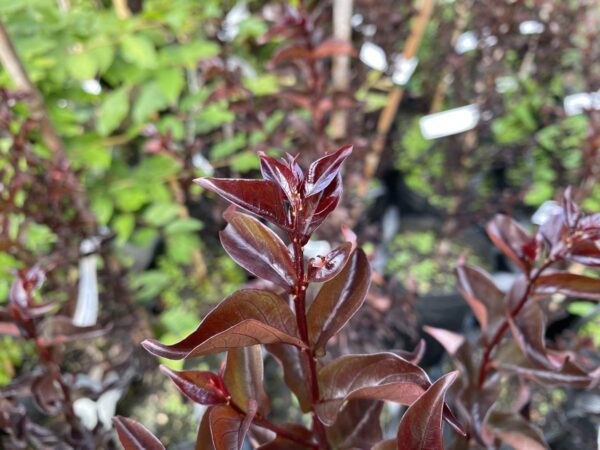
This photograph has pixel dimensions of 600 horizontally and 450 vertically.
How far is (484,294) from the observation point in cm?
61

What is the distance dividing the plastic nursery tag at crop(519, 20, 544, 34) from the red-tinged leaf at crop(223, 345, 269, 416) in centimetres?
131

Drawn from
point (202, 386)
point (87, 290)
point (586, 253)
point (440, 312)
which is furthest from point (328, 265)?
point (440, 312)

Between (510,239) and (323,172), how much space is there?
12.4 inches

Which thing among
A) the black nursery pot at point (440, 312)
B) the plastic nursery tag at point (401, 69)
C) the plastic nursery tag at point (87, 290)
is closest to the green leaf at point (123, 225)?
the plastic nursery tag at point (87, 290)

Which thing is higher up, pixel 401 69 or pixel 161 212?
pixel 401 69

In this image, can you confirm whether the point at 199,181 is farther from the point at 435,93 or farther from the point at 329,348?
the point at 435,93

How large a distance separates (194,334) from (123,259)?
1174mm

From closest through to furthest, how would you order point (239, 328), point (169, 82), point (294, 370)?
point (239, 328) → point (294, 370) → point (169, 82)

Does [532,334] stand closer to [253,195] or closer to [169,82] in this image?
[253,195]

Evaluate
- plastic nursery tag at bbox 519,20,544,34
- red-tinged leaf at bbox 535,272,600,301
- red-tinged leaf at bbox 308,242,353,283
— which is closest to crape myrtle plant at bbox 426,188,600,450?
red-tinged leaf at bbox 535,272,600,301

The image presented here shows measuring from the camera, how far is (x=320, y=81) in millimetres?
1001

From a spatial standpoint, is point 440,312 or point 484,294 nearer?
point 484,294

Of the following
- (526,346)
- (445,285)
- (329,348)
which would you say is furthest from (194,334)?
(445,285)

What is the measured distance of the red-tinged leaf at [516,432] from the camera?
549 mm
